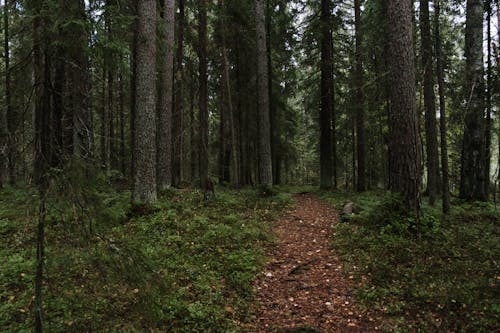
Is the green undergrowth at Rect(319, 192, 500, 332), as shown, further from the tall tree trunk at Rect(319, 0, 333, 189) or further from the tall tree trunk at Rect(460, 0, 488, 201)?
the tall tree trunk at Rect(319, 0, 333, 189)

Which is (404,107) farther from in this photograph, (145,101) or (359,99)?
(359,99)

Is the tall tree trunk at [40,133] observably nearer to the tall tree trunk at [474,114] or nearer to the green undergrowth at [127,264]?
the green undergrowth at [127,264]

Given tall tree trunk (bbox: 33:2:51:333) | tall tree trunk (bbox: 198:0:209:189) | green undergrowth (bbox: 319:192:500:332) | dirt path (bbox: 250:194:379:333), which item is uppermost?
tall tree trunk (bbox: 198:0:209:189)

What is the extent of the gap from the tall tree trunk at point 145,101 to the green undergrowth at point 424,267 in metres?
5.54

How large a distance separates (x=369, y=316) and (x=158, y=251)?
4121mm

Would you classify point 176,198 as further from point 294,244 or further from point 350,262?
point 350,262

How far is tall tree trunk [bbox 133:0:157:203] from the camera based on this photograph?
860 cm

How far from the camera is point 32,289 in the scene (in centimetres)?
475

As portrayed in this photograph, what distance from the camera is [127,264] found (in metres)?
3.11

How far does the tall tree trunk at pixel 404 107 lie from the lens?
282 inches

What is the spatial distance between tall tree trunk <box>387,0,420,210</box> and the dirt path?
2.31 m

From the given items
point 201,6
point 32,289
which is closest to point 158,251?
point 32,289

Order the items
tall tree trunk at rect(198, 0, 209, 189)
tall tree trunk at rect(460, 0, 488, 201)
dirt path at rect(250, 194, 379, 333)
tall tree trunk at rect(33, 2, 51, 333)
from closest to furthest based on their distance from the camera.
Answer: tall tree trunk at rect(33, 2, 51, 333) < dirt path at rect(250, 194, 379, 333) < tall tree trunk at rect(198, 0, 209, 189) < tall tree trunk at rect(460, 0, 488, 201)

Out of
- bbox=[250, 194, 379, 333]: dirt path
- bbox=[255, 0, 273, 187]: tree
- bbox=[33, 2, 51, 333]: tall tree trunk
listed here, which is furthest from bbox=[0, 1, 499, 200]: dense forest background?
bbox=[250, 194, 379, 333]: dirt path
